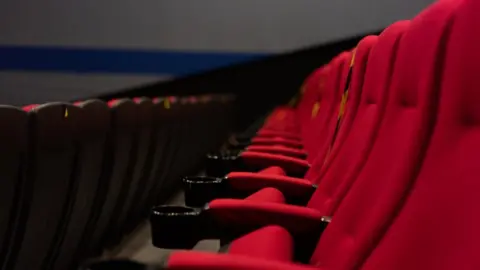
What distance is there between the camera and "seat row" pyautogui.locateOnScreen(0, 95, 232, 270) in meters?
0.63

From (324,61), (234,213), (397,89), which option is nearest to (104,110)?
(234,213)

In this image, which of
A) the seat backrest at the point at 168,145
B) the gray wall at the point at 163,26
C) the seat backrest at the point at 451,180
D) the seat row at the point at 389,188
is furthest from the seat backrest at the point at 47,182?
Result: the gray wall at the point at 163,26

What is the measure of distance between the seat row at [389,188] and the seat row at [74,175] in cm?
15

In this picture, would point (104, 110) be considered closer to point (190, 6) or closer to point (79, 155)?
point (79, 155)

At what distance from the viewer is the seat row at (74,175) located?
0.63m

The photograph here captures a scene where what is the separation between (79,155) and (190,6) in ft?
7.95

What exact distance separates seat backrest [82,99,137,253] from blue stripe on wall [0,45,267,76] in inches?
81.3

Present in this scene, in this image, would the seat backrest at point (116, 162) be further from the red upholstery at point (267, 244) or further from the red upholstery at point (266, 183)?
the red upholstery at point (267, 244)

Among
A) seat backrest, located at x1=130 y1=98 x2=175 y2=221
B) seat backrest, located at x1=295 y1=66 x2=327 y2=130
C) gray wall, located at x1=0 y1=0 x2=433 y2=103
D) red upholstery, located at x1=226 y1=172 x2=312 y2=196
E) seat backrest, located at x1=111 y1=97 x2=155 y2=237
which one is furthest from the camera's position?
gray wall, located at x1=0 y1=0 x2=433 y2=103

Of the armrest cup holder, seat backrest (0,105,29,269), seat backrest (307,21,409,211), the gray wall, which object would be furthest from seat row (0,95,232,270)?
the gray wall

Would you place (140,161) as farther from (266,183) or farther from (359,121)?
(359,121)

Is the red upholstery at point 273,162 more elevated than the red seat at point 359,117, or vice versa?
the red seat at point 359,117

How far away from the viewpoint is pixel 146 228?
Answer: 135cm

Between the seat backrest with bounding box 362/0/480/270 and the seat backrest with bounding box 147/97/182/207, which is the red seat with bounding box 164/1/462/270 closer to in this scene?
the seat backrest with bounding box 362/0/480/270
